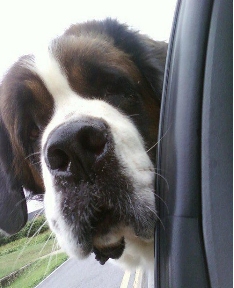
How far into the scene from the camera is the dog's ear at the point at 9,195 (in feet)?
7.92

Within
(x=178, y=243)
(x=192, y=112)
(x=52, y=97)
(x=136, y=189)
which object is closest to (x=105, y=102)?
(x=52, y=97)

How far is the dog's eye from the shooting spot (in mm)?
2186

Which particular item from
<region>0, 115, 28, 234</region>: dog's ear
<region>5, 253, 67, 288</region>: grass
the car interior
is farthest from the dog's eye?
the car interior

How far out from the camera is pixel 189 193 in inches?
44.1

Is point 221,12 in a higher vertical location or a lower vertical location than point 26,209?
higher

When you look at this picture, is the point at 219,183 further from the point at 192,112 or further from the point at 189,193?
the point at 192,112

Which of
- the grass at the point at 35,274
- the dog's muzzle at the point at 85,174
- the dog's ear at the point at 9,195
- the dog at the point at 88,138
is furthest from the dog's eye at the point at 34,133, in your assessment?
the dog's muzzle at the point at 85,174

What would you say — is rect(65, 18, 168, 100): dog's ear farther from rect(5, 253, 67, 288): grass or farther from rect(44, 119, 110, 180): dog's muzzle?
rect(5, 253, 67, 288): grass

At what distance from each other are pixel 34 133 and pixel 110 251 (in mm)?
882

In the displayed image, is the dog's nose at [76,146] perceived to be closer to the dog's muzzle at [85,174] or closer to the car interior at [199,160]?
the dog's muzzle at [85,174]

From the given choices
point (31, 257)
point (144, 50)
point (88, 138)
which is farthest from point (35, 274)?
point (144, 50)

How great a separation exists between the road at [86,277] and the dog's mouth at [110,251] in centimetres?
54

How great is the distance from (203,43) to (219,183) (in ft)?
1.43

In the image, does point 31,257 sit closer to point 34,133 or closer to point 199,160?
point 34,133
